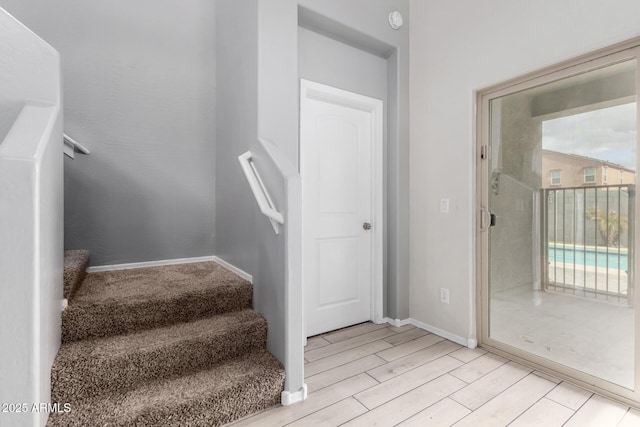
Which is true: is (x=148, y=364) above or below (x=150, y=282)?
below

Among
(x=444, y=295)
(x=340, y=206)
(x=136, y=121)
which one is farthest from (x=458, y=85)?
(x=136, y=121)

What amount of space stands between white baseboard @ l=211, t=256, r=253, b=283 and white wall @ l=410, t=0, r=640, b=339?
1579 millimetres

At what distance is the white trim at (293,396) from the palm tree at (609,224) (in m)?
2.05

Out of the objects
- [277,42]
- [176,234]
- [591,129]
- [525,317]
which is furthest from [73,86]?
[525,317]

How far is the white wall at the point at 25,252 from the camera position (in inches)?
42.3

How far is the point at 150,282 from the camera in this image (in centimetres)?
225

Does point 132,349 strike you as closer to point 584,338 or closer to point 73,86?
point 73,86

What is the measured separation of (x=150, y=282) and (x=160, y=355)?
2.52ft

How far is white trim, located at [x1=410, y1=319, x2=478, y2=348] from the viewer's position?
247cm

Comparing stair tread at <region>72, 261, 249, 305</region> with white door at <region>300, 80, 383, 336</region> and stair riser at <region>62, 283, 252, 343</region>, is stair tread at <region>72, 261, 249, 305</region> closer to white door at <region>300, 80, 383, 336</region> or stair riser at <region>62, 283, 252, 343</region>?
stair riser at <region>62, 283, 252, 343</region>

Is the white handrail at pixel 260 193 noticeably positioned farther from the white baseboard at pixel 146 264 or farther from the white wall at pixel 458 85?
the white wall at pixel 458 85

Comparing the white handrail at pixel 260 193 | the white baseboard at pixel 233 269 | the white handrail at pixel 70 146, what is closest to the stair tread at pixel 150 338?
the white baseboard at pixel 233 269

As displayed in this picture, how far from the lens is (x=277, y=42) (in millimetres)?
2100

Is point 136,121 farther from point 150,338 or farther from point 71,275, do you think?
point 150,338
